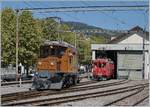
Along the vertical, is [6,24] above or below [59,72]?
above

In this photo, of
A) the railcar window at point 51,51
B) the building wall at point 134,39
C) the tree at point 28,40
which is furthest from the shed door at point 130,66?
the railcar window at point 51,51

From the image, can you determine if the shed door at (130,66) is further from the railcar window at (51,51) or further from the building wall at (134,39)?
the railcar window at (51,51)

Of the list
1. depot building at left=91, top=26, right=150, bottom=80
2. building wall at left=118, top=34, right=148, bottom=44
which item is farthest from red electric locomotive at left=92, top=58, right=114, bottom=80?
building wall at left=118, top=34, right=148, bottom=44

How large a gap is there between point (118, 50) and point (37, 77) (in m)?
39.5

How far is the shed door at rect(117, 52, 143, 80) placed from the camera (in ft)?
224

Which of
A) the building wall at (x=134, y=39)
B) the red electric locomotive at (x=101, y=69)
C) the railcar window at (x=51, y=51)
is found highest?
the building wall at (x=134, y=39)

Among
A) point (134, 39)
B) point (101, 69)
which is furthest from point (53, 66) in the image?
point (134, 39)

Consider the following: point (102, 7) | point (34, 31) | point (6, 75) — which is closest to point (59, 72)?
point (102, 7)

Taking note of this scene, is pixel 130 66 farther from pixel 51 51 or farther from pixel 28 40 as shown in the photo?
pixel 51 51

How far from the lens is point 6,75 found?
56.4m

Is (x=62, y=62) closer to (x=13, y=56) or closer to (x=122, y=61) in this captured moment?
(x=13, y=56)

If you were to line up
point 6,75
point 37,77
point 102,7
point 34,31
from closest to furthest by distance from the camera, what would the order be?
point 37,77 → point 102,7 → point 6,75 → point 34,31

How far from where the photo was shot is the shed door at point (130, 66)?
68.2 m

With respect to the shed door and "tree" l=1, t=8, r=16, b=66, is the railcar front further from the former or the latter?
→ the shed door
